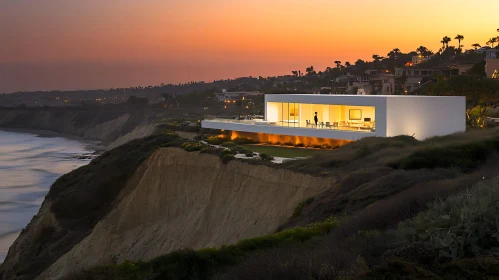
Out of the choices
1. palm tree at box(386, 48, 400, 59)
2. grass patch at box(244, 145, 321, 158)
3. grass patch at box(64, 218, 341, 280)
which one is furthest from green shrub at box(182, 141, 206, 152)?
palm tree at box(386, 48, 400, 59)

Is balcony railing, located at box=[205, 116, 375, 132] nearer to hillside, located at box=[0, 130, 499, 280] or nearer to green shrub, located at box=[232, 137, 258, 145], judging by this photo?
green shrub, located at box=[232, 137, 258, 145]

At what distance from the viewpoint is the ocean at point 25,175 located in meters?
42.9

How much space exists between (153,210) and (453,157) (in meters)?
16.2

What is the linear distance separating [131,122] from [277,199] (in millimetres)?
114008

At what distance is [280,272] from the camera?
28.8ft

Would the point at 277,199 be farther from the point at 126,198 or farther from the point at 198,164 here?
the point at 126,198

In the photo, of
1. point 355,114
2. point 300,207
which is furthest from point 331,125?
point 300,207

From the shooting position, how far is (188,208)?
29.9 m

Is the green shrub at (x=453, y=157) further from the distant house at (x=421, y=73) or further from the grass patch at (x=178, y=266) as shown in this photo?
the distant house at (x=421, y=73)

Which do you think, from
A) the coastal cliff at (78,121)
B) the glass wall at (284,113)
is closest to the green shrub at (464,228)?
the glass wall at (284,113)

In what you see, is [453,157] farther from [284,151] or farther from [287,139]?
[287,139]

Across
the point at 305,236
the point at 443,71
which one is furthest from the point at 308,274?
the point at 443,71

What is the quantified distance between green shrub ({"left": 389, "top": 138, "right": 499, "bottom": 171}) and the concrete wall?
9.41 meters

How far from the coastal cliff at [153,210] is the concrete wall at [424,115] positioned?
9135mm
